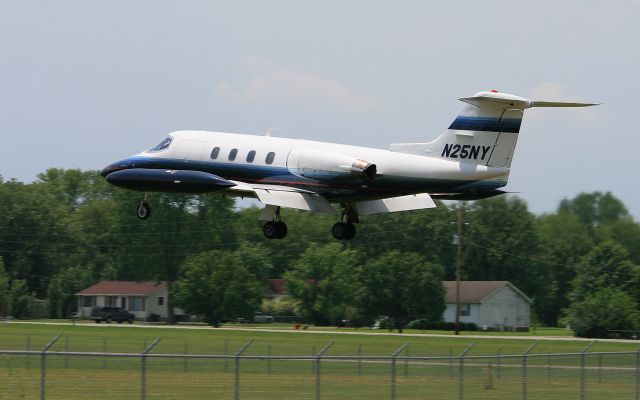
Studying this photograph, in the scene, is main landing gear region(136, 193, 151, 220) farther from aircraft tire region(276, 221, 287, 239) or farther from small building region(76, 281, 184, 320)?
small building region(76, 281, 184, 320)

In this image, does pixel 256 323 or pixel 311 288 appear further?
pixel 256 323

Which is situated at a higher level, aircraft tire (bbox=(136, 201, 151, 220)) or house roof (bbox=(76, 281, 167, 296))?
aircraft tire (bbox=(136, 201, 151, 220))

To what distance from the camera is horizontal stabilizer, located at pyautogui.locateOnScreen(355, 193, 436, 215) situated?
41750 mm

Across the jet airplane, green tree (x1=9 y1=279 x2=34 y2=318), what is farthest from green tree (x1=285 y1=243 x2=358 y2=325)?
the jet airplane

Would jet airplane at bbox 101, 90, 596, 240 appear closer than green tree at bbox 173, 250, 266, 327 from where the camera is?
Yes

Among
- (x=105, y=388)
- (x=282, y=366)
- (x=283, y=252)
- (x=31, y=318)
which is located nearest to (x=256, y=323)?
(x=31, y=318)

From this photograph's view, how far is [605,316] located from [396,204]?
173 ft

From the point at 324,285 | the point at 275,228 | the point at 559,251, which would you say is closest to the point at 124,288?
the point at 324,285

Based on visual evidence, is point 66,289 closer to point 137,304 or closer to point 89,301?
point 89,301

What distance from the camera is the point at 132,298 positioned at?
122188 mm

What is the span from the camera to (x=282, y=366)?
46531mm

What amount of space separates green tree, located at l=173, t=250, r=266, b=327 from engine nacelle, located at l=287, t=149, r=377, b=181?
64.6 meters

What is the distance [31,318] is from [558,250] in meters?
56.6

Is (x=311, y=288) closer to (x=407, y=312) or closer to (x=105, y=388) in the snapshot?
(x=407, y=312)
